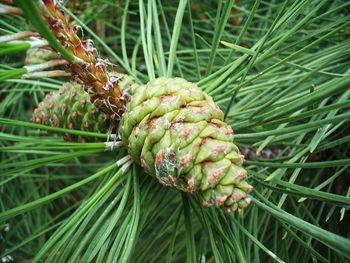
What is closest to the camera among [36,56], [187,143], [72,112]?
[187,143]

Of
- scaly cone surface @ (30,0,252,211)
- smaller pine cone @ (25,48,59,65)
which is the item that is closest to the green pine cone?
scaly cone surface @ (30,0,252,211)

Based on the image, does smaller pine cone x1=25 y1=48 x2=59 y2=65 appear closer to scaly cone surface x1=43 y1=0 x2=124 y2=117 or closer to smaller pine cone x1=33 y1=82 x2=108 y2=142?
smaller pine cone x1=33 y1=82 x2=108 y2=142

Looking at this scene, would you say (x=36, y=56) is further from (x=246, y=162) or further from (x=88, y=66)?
(x=246, y=162)

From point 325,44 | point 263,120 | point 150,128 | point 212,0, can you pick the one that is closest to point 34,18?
point 150,128

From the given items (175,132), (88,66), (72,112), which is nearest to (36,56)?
(72,112)

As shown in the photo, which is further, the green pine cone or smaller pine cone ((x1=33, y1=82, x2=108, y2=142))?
smaller pine cone ((x1=33, y1=82, x2=108, y2=142))

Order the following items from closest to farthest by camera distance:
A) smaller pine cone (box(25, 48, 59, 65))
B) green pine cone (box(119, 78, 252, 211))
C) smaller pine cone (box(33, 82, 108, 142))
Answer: green pine cone (box(119, 78, 252, 211))
smaller pine cone (box(33, 82, 108, 142))
smaller pine cone (box(25, 48, 59, 65))

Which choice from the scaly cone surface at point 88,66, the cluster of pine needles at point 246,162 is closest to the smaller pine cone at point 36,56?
the cluster of pine needles at point 246,162
